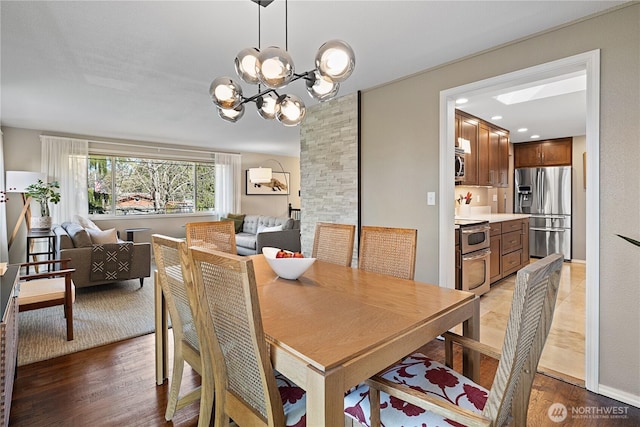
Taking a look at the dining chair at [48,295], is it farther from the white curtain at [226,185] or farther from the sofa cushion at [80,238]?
the white curtain at [226,185]

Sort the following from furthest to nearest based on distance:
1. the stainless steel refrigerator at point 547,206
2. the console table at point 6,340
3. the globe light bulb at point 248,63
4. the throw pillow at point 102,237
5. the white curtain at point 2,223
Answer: the stainless steel refrigerator at point 547,206 → the white curtain at point 2,223 → the throw pillow at point 102,237 → the globe light bulb at point 248,63 → the console table at point 6,340

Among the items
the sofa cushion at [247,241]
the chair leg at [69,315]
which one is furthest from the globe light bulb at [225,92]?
the sofa cushion at [247,241]

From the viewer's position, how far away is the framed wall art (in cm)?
797

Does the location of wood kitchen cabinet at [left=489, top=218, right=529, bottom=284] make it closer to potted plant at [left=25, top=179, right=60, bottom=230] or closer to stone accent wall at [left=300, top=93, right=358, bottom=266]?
stone accent wall at [left=300, top=93, right=358, bottom=266]

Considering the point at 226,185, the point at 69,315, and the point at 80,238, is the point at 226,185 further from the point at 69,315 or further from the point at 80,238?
the point at 69,315

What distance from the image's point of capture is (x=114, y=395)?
1.99 meters

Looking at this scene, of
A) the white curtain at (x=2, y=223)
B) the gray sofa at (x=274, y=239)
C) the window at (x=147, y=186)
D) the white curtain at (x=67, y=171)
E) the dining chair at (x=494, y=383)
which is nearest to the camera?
the dining chair at (x=494, y=383)

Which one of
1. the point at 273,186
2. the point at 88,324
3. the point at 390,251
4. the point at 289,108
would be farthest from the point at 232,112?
the point at 273,186

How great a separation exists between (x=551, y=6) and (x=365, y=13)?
1074mm

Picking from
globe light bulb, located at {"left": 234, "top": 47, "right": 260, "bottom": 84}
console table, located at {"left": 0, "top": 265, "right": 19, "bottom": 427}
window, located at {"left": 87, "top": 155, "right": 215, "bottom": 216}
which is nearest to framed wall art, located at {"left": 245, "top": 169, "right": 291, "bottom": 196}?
window, located at {"left": 87, "top": 155, "right": 215, "bottom": 216}

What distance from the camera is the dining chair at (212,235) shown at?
98.3 inches
